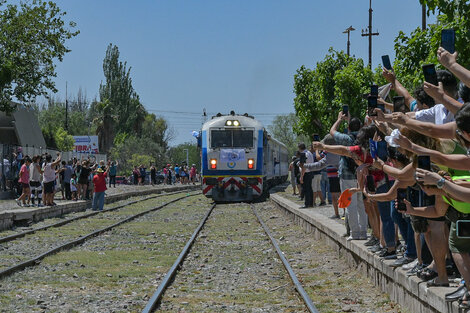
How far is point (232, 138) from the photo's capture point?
28.4 meters

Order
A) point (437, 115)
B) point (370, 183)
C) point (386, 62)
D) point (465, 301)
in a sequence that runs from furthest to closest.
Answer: point (370, 183) → point (386, 62) → point (437, 115) → point (465, 301)

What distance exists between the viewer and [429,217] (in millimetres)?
6496

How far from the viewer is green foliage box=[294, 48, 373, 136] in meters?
41.7

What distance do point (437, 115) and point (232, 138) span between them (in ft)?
70.8

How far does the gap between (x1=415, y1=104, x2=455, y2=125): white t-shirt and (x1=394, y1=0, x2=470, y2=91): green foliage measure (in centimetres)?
256

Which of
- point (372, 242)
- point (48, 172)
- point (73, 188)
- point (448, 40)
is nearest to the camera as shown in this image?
point (448, 40)

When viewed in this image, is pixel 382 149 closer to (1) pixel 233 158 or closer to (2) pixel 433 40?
(2) pixel 433 40

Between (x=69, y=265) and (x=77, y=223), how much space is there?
834 centimetres

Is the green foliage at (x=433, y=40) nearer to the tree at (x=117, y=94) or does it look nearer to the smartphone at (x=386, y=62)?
the smartphone at (x=386, y=62)

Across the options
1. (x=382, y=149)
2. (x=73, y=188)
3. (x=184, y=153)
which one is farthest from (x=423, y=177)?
(x=184, y=153)

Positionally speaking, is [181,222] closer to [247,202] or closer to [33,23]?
[247,202]

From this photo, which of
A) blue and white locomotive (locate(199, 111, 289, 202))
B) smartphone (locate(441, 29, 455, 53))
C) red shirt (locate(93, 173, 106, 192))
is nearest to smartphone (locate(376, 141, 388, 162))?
smartphone (locate(441, 29, 455, 53))

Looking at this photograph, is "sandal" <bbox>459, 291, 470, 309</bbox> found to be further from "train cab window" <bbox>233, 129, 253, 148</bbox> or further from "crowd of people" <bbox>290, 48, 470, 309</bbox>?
"train cab window" <bbox>233, 129, 253, 148</bbox>

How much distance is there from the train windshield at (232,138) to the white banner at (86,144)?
47.5 m
